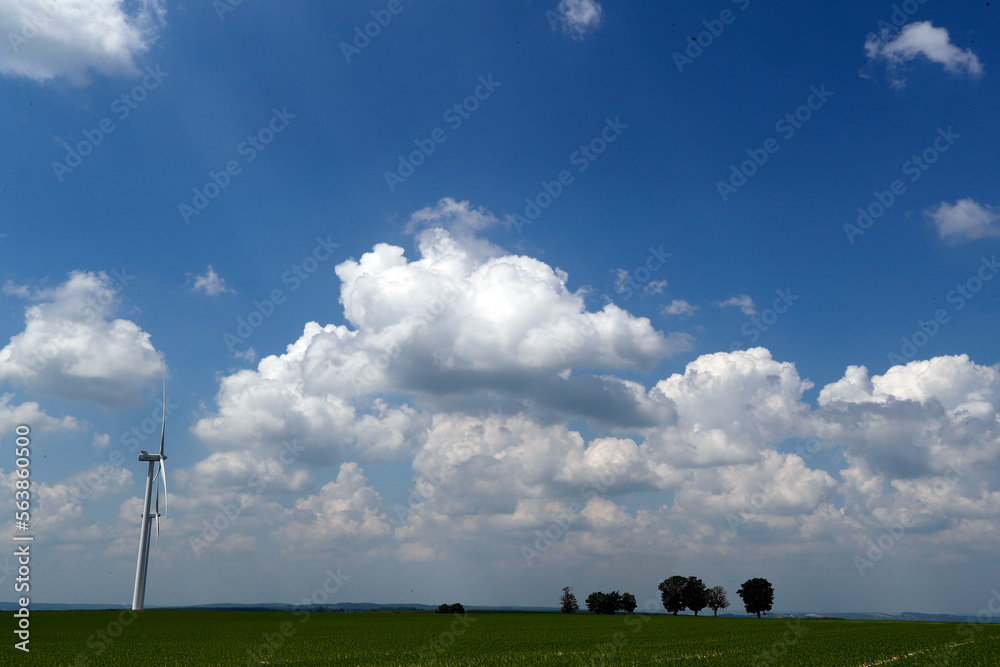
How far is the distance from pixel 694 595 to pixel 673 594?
228 inches

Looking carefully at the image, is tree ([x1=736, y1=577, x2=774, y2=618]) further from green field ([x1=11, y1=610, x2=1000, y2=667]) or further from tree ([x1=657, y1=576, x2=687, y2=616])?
green field ([x1=11, y1=610, x2=1000, y2=667])

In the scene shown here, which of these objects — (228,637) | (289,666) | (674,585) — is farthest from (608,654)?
(674,585)

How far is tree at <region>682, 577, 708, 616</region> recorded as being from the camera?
188750mm

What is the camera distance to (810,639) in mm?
69812

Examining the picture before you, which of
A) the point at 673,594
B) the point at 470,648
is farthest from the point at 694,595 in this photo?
the point at 470,648

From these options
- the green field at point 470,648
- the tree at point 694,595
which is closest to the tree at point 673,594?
the tree at point 694,595

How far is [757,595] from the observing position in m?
182

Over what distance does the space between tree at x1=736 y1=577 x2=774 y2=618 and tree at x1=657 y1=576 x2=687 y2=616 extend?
1619 centimetres

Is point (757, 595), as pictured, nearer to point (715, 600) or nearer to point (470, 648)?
point (715, 600)

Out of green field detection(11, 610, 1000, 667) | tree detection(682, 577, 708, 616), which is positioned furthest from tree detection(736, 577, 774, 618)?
green field detection(11, 610, 1000, 667)

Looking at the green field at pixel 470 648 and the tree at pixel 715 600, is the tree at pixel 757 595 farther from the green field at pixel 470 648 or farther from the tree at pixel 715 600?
the green field at pixel 470 648

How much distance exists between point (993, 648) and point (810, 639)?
752 inches

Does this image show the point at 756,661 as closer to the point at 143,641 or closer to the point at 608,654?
the point at 608,654

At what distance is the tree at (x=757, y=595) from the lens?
598 feet
